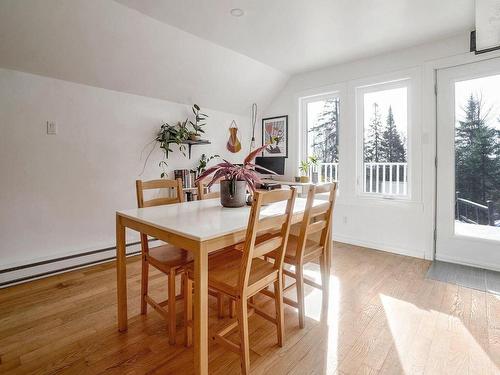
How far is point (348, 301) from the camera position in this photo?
7.08ft

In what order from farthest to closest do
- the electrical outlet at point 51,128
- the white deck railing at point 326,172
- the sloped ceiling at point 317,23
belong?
the white deck railing at point 326,172 → the electrical outlet at point 51,128 → the sloped ceiling at point 317,23

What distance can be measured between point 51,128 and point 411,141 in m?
3.80

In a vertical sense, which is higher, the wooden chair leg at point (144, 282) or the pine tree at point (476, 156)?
the pine tree at point (476, 156)

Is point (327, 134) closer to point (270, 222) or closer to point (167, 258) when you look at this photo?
point (270, 222)

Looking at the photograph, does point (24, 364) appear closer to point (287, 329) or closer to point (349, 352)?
point (287, 329)

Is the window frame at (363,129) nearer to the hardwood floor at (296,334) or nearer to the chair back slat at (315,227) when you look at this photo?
the hardwood floor at (296,334)

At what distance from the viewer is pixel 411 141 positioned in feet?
10.5

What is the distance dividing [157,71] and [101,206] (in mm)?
1617

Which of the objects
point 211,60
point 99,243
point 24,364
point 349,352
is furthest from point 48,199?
point 349,352

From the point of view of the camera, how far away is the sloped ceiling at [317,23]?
2.35 metres

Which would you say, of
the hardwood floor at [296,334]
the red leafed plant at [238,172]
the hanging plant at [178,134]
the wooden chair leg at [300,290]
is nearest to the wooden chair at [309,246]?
the wooden chair leg at [300,290]

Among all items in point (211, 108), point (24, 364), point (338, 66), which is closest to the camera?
point (24, 364)

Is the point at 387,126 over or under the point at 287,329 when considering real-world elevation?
over

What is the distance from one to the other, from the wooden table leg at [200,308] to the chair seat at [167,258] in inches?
18.0
